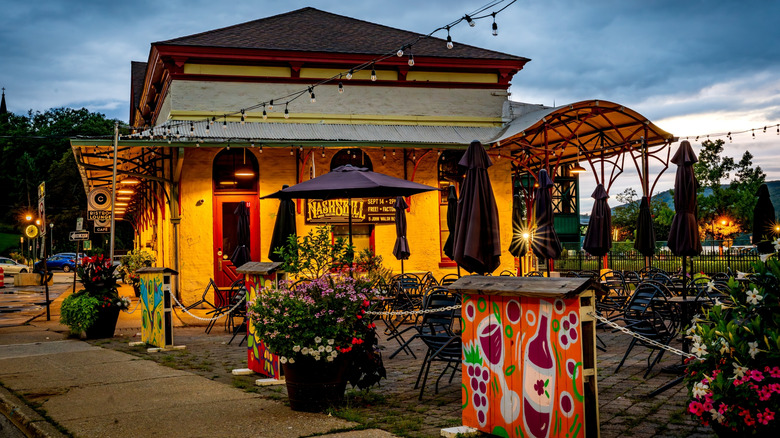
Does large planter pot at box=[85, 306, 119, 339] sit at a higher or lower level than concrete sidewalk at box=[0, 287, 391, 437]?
higher

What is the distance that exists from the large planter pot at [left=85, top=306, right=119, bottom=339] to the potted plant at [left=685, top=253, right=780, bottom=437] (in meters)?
11.4

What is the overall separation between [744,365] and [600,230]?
432 inches

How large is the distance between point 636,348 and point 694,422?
4.73 m

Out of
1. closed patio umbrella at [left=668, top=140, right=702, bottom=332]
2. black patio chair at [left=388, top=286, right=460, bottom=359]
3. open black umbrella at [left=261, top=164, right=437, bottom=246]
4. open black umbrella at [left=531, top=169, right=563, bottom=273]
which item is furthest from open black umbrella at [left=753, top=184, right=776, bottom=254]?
black patio chair at [left=388, top=286, right=460, bottom=359]

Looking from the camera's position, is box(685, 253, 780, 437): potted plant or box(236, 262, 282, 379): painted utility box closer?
box(685, 253, 780, 437): potted plant

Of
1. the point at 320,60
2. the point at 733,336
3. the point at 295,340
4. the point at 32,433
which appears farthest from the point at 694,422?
the point at 320,60

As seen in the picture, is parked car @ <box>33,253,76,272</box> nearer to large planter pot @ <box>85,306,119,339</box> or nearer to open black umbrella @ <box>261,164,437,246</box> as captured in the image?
large planter pot @ <box>85,306,119,339</box>

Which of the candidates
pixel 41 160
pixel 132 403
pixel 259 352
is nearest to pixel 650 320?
pixel 259 352

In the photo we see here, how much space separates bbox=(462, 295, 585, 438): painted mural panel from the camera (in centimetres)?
505

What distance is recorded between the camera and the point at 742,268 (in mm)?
23453

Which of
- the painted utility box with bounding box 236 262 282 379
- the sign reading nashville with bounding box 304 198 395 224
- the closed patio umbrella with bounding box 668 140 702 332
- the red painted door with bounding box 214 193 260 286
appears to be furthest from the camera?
the sign reading nashville with bounding box 304 198 395 224

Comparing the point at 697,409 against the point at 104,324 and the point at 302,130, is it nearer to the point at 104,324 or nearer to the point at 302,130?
the point at 104,324

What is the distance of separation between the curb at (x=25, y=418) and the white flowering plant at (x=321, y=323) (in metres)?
2.01

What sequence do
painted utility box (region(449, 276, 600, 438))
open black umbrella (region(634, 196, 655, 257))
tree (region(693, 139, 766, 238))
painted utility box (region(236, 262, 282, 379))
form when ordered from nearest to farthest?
1. painted utility box (region(449, 276, 600, 438))
2. painted utility box (region(236, 262, 282, 379))
3. open black umbrella (region(634, 196, 655, 257))
4. tree (region(693, 139, 766, 238))
